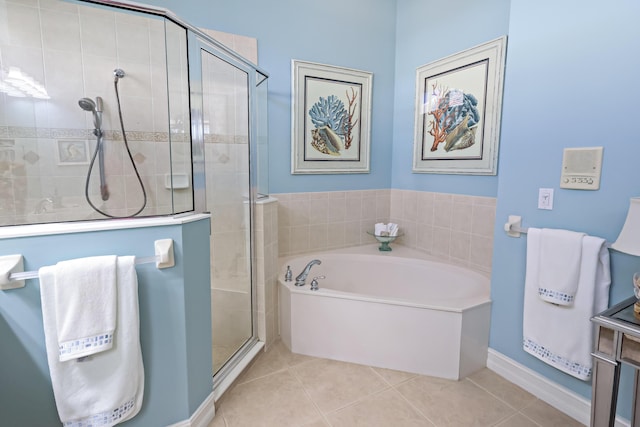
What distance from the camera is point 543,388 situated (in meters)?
1.72

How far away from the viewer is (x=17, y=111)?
6.23 feet

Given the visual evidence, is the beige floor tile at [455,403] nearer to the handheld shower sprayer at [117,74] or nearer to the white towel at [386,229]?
the white towel at [386,229]

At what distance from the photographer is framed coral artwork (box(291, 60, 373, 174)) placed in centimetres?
266

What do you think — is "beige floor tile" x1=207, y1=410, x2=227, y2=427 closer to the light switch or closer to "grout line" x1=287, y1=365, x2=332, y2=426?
"grout line" x1=287, y1=365, x2=332, y2=426

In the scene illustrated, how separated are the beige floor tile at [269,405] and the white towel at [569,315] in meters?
1.24

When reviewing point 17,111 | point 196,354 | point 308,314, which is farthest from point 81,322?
point 17,111

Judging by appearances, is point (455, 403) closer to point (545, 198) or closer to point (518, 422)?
point (518, 422)

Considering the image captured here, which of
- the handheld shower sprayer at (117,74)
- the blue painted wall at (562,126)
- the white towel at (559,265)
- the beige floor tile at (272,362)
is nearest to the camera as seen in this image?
the blue painted wall at (562,126)

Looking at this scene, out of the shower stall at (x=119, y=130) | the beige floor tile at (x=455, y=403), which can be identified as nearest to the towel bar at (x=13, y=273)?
the shower stall at (x=119, y=130)

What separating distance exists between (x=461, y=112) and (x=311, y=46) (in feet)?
4.40

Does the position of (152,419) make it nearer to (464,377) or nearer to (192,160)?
(192,160)

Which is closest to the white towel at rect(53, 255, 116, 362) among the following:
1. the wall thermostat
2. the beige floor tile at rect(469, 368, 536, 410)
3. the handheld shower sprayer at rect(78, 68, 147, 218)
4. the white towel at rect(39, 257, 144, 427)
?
the white towel at rect(39, 257, 144, 427)

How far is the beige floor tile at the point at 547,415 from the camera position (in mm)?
1567

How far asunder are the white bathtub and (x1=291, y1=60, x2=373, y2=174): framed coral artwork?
114cm
